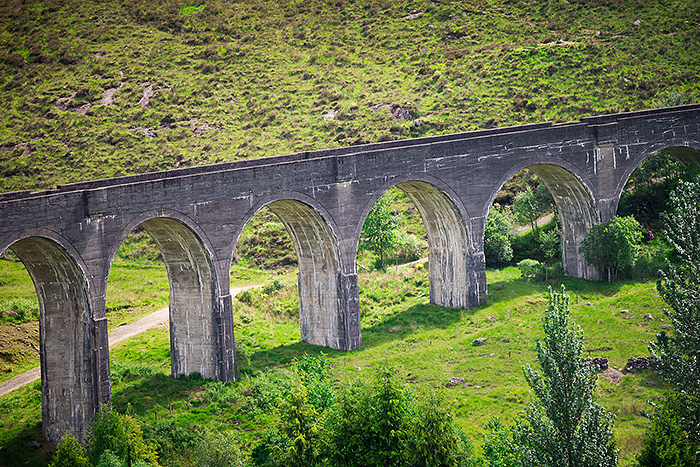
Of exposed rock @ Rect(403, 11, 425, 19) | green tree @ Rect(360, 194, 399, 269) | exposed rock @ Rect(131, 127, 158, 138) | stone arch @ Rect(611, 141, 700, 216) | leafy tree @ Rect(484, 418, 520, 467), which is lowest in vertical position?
leafy tree @ Rect(484, 418, 520, 467)

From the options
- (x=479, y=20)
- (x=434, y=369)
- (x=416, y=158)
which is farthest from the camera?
(x=479, y=20)

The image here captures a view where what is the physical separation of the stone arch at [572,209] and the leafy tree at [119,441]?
29453mm

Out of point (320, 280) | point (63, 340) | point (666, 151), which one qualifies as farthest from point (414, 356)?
point (666, 151)

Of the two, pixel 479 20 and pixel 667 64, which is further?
pixel 479 20

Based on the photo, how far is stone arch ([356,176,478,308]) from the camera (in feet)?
133

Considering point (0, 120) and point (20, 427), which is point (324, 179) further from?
point (0, 120)

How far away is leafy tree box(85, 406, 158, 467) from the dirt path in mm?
12283

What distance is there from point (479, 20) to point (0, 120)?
55965mm

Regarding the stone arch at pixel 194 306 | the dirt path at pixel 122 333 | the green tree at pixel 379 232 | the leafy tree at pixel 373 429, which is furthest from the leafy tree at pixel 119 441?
the green tree at pixel 379 232


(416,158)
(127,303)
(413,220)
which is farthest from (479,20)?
(127,303)

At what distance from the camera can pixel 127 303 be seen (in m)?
46.4

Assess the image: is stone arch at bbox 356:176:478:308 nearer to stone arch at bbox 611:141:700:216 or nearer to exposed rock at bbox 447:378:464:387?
exposed rock at bbox 447:378:464:387

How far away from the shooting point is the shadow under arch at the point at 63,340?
28688 millimetres

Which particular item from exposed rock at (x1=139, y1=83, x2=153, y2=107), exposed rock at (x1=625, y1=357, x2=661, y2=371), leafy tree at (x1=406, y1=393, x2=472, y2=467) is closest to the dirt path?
leafy tree at (x1=406, y1=393, x2=472, y2=467)
